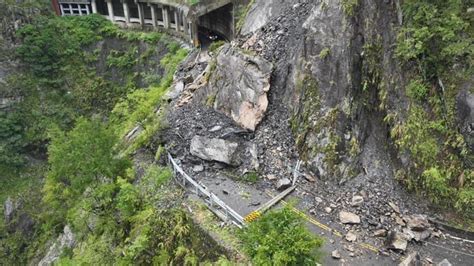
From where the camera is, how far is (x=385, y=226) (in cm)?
1200

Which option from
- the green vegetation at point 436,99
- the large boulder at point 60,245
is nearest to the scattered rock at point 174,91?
the large boulder at point 60,245

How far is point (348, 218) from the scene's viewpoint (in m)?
12.3

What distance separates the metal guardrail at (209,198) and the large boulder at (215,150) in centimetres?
109

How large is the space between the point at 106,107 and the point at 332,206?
70.2ft

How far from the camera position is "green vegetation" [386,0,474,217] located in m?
11.8

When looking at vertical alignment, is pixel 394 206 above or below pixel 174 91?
below

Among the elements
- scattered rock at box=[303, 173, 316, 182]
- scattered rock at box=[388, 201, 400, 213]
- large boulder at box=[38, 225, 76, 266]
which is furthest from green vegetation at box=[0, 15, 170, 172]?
scattered rock at box=[388, 201, 400, 213]

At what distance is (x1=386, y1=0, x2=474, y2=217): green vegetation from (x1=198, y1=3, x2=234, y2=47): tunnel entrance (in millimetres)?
14568

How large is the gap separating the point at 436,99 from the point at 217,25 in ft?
60.1

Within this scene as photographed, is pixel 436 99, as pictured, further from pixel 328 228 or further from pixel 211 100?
pixel 211 100

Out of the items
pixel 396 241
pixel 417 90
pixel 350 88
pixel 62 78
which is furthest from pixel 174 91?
pixel 62 78

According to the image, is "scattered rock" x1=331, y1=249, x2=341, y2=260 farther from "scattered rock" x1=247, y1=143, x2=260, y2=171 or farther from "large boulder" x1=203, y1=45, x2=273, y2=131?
"large boulder" x1=203, y1=45, x2=273, y2=131

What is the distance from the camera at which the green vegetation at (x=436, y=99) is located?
11.8 meters

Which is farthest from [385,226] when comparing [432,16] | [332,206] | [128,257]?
[128,257]
